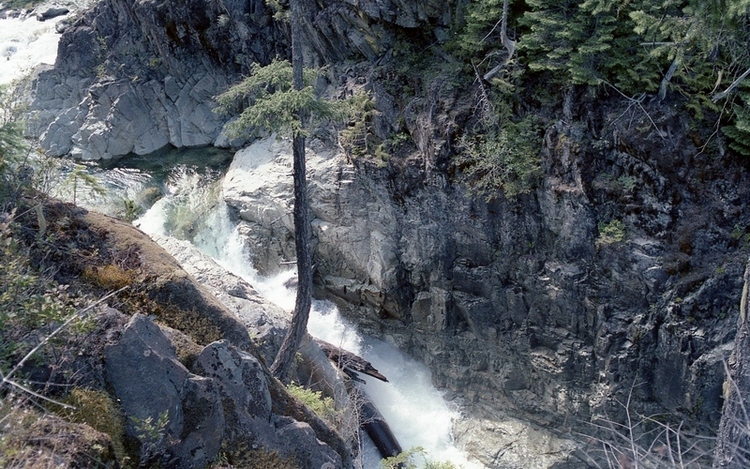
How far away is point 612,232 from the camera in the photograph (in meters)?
11.8

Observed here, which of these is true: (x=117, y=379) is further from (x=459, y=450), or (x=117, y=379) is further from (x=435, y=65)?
(x=435, y=65)

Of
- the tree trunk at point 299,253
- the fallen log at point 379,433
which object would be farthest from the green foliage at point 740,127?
the fallen log at point 379,433

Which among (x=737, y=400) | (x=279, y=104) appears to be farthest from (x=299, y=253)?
(x=737, y=400)

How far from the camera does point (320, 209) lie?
610 inches

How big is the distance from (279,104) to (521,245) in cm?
700

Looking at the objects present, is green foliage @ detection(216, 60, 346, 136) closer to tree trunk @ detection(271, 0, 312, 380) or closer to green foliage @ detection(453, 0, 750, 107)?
tree trunk @ detection(271, 0, 312, 380)

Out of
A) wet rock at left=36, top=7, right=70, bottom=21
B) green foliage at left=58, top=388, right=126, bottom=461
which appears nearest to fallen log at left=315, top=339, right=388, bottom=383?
green foliage at left=58, top=388, right=126, bottom=461

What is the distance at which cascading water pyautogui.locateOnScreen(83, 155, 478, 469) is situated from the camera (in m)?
13.6

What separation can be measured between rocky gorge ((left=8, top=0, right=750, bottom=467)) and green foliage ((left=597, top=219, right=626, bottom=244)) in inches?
1.2

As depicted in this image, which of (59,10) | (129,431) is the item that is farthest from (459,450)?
(59,10)

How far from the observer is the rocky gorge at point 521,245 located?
11242 millimetres

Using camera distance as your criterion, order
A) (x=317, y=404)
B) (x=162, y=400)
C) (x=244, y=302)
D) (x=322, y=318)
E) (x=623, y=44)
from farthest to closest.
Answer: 1. (x=322, y=318)
2. (x=623, y=44)
3. (x=244, y=302)
4. (x=317, y=404)
5. (x=162, y=400)

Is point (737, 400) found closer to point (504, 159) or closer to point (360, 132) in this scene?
point (504, 159)

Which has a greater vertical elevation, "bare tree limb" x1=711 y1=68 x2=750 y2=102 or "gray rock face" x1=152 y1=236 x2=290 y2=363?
"bare tree limb" x1=711 y1=68 x2=750 y2=102
